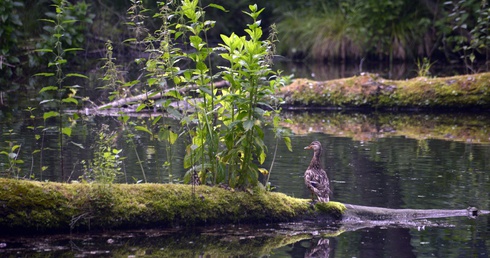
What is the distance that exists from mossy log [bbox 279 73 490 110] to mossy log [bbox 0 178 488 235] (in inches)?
375

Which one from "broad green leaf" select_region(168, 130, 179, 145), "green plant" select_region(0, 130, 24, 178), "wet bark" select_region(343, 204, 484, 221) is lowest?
"wet bark" select_region(343, 204, 484, 221)

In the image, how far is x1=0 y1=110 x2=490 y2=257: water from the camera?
6.43 meters

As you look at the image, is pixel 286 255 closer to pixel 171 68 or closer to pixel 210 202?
pixel 210 202

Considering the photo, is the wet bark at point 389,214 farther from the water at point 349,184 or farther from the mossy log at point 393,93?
the mossy log at point 393,93

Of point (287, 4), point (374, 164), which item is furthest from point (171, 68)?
point (287, 4)

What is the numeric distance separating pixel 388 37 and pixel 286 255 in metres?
23.4

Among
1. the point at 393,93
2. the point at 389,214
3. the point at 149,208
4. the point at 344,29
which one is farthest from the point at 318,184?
the point at 344,29

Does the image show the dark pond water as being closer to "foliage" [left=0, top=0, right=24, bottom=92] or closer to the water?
the water

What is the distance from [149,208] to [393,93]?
11683 mm

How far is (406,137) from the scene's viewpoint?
13.6m

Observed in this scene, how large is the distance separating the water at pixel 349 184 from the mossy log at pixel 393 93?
69cm

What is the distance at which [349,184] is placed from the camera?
9469 millimetres

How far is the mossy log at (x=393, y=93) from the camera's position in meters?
16.9

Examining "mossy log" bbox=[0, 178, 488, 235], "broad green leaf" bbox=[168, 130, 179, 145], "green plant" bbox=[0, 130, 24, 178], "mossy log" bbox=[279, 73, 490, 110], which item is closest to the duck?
"mossy log" bbox=[0, 178, 488, 235]
